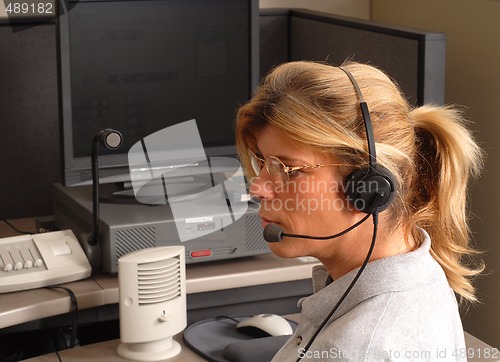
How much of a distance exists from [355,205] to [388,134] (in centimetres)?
9

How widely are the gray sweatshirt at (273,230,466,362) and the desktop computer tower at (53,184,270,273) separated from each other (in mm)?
607

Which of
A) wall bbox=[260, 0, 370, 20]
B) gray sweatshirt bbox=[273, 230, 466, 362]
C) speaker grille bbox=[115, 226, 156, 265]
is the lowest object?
speaker grille bbox=[115, 226, 156, 265]

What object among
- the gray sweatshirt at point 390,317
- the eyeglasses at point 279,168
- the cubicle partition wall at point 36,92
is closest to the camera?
the gray sweatshirt at point 390,317

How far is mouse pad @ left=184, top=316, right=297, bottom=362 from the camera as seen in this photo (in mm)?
1453

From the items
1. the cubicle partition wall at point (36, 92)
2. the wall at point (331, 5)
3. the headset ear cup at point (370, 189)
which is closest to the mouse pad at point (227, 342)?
the headset ear cup at point (370, 189)

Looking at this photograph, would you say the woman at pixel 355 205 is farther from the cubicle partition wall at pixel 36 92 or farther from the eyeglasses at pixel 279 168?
the cubicle partition wall at pixel 36 92

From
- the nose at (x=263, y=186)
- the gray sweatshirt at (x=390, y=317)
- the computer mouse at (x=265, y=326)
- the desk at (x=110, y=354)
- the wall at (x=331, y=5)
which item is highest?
the wall at (x=331, y=5)

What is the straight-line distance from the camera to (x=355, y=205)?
1.04 meters

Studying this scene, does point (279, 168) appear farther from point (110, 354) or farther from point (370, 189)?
point (110, 354)

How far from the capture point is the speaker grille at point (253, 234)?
1730 mm

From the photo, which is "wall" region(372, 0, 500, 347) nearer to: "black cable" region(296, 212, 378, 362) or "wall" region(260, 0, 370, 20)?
"wall" region(260, 0, 370, 20)

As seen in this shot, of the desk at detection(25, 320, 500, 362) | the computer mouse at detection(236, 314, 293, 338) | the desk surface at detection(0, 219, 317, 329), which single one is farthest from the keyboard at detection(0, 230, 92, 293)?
the computer mouse at detection(236, 314, 293, 338)

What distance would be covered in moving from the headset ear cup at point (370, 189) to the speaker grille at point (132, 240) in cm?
68

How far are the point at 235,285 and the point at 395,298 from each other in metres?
0.72
